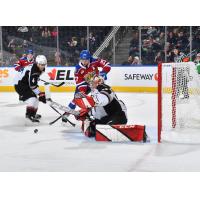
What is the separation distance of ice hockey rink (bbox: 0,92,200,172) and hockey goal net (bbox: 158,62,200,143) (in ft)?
0.81

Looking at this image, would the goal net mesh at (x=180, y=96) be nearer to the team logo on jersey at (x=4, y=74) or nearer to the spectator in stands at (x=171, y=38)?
the spectator in stands at (x=171, y=38)

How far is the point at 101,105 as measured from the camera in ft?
14.2

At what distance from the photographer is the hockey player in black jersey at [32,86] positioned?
5.39 metres

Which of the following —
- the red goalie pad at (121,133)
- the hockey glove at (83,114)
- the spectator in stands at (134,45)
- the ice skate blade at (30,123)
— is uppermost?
the spectator in stands at (134,45)

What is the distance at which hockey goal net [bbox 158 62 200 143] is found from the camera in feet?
15.2

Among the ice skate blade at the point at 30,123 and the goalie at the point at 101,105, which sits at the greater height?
the goalie at the point at 101,105

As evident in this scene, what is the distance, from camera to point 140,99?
335 inches

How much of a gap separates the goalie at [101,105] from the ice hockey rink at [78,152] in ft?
0.92

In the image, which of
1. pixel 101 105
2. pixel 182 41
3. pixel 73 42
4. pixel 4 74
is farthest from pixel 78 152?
pixel 4 74

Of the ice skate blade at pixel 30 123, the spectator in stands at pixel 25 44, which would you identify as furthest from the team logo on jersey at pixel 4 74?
the ice skate blade at pixel 30 123

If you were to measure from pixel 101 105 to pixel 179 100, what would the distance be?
1.17 m

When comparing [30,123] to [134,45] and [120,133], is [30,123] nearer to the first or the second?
[120,133]

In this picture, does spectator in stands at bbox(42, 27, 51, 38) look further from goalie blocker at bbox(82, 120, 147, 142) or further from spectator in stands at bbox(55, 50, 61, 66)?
goalie blocker at bbox(82, 120, 147, 142)
